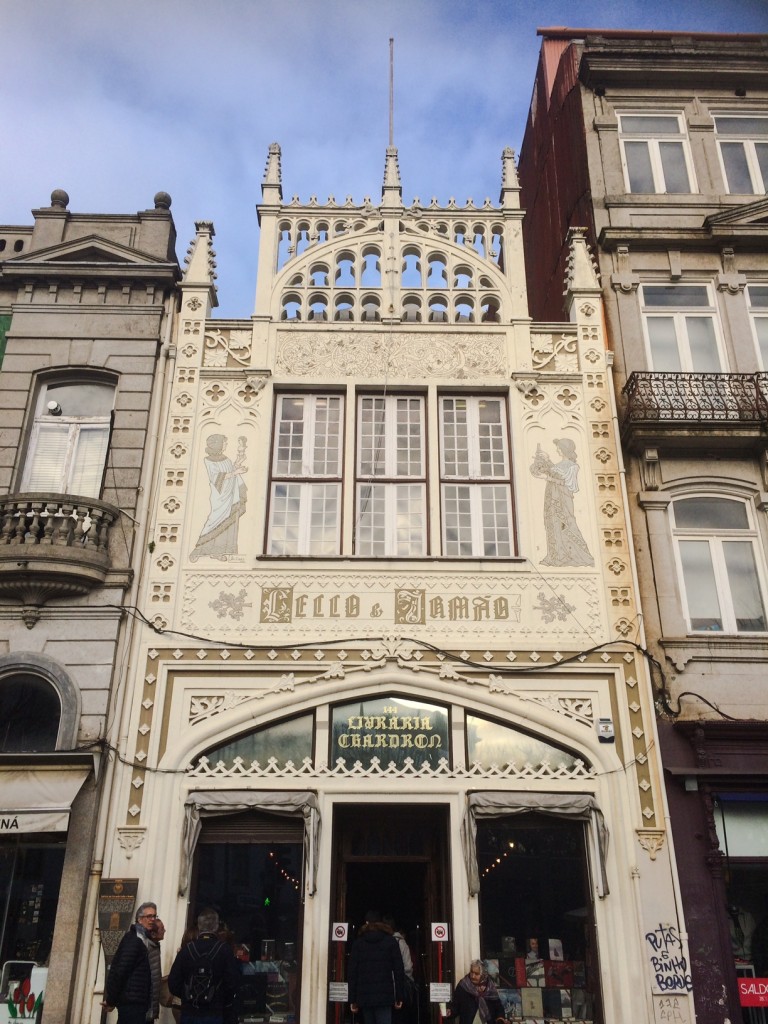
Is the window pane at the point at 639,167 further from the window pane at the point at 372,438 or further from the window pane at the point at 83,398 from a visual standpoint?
the window pane at the point at 83,398

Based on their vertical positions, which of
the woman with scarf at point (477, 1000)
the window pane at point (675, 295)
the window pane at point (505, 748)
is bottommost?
the woman with scarf at point (477, 1000)

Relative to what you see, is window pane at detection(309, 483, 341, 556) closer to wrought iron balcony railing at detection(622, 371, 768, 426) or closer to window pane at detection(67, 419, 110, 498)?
window pane at detection(67, 419, 110, 498)

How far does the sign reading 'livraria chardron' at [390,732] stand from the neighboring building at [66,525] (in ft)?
10.8

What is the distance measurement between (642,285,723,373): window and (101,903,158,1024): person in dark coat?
12123mm

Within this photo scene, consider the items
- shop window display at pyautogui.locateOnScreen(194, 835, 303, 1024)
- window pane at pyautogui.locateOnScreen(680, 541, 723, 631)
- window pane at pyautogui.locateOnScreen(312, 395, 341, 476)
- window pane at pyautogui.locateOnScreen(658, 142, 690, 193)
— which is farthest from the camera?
window pane at pyautogui.locateOnScreen(658, 142, 690, 193)

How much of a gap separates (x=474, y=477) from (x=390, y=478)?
1.41 meters

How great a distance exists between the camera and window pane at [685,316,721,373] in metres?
15.4

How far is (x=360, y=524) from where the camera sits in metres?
13.9

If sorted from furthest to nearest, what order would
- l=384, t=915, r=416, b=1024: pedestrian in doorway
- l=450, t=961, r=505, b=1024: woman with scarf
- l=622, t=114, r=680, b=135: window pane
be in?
l=622, t=114, r=680, b=135: window pane → l=384, t=915, r=416, b=1024: pedestrian in doorway → l=450, t=961, r=505, b=1024: woman with scarf

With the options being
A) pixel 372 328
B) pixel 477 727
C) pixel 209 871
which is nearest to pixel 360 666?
pixel 477 727

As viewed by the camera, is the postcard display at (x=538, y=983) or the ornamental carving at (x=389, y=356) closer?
the postcard display at (x=538, y=983)

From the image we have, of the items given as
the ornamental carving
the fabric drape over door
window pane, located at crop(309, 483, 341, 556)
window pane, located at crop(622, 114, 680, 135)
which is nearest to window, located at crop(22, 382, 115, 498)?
the ornamental carving

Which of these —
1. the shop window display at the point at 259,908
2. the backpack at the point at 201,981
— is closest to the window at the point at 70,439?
the shop window display at the point at 259,908

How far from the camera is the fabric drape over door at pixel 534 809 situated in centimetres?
1159
